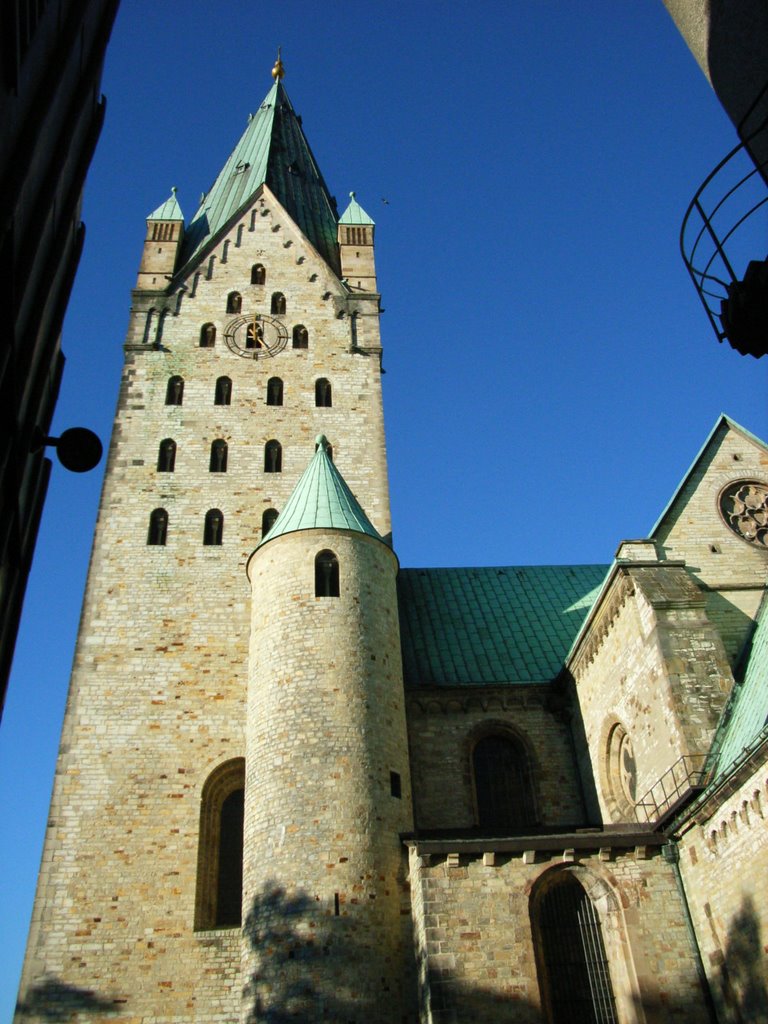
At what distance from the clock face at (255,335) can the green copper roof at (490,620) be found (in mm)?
8936

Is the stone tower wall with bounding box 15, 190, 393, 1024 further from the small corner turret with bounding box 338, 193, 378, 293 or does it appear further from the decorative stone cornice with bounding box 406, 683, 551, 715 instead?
the decorative stone cornice with bounding box 406, 683, 551, 715

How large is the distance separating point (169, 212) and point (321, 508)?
59.5ft

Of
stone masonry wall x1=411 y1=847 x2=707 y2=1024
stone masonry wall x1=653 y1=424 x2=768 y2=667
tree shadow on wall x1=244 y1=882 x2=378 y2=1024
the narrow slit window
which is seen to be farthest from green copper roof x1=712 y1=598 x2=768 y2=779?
the narrow slit window

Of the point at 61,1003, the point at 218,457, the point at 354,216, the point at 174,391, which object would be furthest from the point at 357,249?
the point at 61,1003

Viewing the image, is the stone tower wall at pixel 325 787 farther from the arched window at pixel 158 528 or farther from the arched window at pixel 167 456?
the arched window at pixel 167 456

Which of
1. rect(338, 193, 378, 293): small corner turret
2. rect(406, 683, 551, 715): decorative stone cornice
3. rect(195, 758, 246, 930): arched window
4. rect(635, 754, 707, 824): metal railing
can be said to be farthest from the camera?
rect(338, 193, 378, 293): small corner turret

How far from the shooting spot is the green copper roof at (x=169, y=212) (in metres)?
35.0

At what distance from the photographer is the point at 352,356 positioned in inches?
1222

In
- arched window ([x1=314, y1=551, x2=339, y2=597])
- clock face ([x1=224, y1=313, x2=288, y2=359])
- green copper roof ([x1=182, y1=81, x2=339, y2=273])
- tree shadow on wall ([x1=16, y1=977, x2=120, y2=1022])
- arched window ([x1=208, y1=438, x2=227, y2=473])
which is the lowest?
tree shadow on wall ([x1=16, y1=977, x2=120, y2=1022])

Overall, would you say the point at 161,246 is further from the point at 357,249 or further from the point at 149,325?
the point at 357,249

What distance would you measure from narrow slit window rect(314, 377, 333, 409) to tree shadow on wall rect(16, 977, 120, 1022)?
17638mm

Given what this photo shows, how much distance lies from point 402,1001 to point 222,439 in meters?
17.0

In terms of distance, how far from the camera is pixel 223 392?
2975 centimetres

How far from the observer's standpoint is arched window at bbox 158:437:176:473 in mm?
27647
